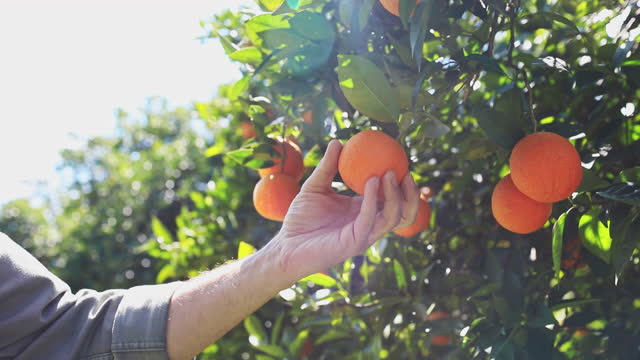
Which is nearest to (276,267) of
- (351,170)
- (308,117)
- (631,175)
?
(351,170)

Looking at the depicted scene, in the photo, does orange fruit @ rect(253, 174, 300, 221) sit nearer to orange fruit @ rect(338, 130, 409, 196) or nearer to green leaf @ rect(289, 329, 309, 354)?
orange fruit @ rect(338, 130, 409, 196)

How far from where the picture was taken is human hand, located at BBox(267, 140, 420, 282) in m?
0.82

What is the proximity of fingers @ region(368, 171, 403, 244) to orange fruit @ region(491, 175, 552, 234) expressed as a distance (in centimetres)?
16

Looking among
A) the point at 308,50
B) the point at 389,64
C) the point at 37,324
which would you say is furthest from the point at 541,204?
the point at 37,324

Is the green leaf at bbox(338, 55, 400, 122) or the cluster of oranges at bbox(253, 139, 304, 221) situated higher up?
the green leaf at bbox(338, 55, 400, 122)

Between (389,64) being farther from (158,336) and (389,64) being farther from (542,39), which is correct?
(542,39)

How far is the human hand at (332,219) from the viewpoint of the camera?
82cm

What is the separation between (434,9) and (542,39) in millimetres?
762

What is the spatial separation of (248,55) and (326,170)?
1.03 feet

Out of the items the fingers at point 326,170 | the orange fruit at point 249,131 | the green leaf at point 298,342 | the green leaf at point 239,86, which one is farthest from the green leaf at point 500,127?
the green leaf at point 298,342

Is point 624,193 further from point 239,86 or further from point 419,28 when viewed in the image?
point 239,86

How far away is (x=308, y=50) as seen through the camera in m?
0.95

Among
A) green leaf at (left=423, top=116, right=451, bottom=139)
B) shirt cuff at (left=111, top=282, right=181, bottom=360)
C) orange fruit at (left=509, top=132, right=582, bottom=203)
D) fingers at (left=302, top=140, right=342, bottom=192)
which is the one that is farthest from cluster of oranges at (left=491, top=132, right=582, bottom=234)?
shirt cuff at (left=111, top=282, right=181, bottom=360)

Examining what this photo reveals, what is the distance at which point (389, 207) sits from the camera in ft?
2.69
